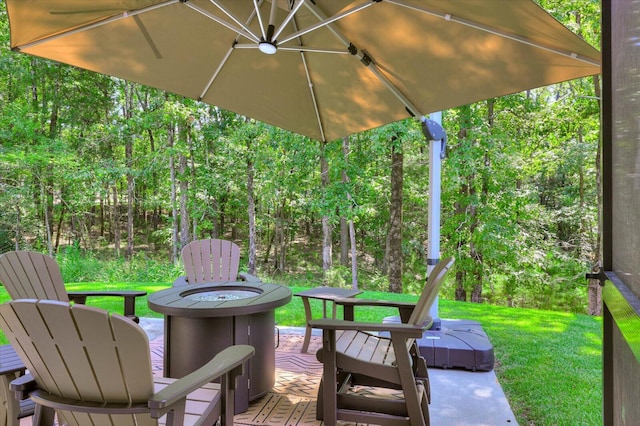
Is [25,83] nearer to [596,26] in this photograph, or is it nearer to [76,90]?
[76,90]

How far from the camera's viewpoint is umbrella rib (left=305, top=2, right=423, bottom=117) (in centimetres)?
265

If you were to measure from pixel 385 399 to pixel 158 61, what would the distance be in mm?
2694

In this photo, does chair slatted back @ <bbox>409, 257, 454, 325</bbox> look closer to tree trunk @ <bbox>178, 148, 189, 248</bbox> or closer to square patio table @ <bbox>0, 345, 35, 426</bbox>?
square patio table @ <bbox>0, 345, 35, 426</bbox>

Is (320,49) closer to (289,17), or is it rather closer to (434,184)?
(289,17)

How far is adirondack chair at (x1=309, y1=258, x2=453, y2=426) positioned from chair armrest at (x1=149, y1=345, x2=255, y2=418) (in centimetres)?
59

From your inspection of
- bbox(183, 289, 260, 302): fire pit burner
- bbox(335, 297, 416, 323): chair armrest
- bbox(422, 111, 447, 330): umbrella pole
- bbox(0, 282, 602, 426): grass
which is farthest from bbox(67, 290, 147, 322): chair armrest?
bbox(422, 111, 447, 330): umbrella pole

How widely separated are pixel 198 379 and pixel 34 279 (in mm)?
2025

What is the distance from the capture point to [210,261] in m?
4.28

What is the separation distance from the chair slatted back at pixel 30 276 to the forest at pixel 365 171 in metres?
7.24

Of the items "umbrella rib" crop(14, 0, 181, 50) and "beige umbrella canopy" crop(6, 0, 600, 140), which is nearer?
"beige umbrella canopy" crop(6, 0, 600, 140)

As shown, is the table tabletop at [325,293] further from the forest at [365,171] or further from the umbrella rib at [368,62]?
the forest at [365,171]

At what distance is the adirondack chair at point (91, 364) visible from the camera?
1.38 meters

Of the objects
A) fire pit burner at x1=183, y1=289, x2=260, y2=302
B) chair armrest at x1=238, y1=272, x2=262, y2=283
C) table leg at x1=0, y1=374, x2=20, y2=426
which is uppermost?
chair armrest at x1=238, y1=272, x2=262, y2=283

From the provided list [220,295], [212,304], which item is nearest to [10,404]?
[212,304]
